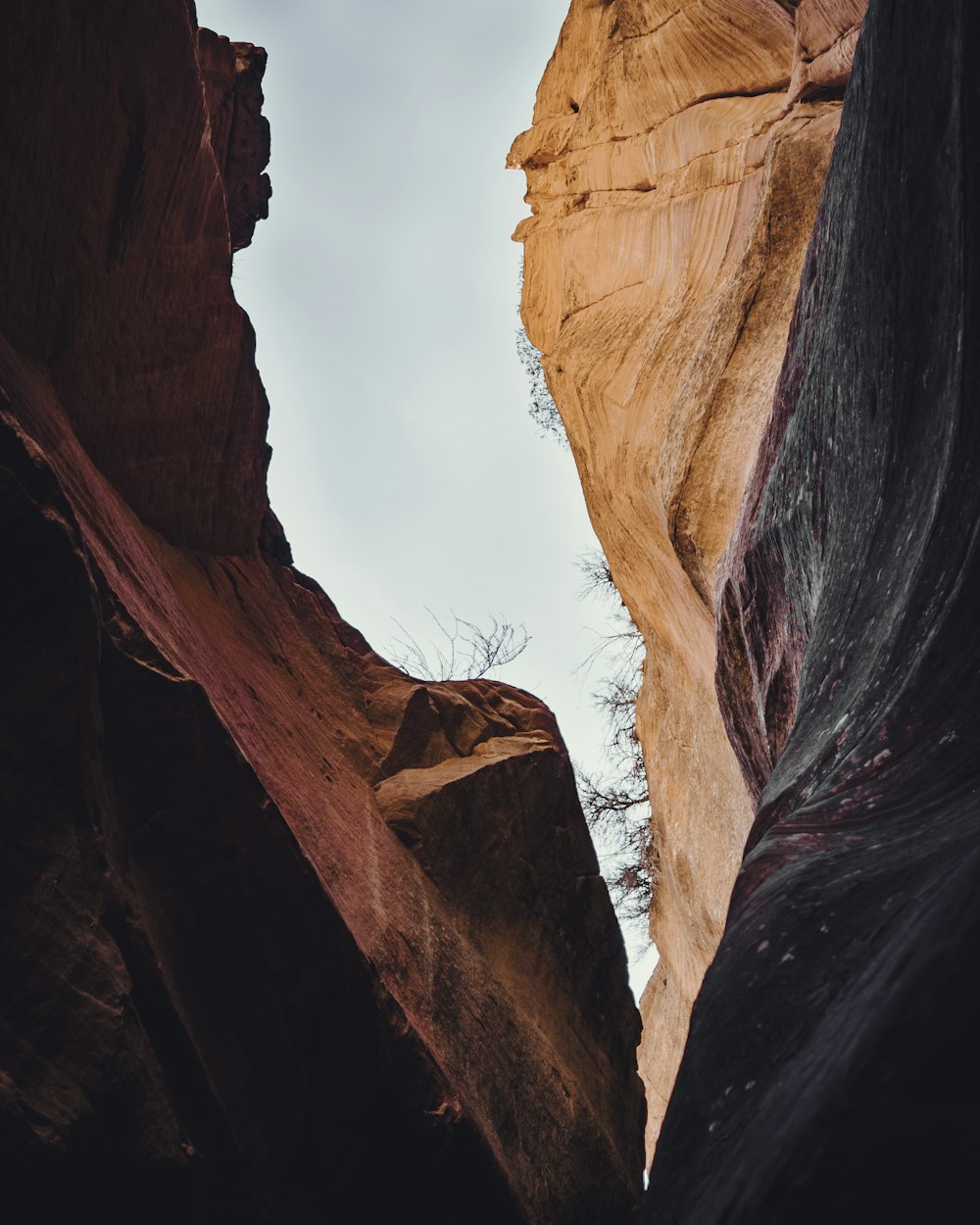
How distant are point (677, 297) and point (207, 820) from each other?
27.8ft

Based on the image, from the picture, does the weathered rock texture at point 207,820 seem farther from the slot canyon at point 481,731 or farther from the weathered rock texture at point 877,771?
the weathered rock texture at point 877,771

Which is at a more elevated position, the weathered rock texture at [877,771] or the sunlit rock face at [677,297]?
the sunlit rock face at [677,297]

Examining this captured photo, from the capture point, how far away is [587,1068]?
7.20 metres

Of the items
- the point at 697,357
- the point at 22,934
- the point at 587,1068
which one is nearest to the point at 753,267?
the point at 697,357

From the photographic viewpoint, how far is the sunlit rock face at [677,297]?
8.69 meters

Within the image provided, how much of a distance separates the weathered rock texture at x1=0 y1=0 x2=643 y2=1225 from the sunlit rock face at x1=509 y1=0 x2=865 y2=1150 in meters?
2.92

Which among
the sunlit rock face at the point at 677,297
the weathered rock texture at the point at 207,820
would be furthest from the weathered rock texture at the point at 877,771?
the sunlit rock face at the point at 677,297

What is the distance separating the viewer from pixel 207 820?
14.8 feet

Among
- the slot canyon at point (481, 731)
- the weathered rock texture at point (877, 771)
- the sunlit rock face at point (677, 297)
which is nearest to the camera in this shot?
the weathered rock texture at point (877, 771)

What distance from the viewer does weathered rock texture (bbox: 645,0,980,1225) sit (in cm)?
206

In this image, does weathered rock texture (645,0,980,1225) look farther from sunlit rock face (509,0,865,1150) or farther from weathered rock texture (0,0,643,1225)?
sunlit rock face (509,0,865,1150)

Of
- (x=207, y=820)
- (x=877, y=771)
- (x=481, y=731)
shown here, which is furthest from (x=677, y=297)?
(x=207, y=820)

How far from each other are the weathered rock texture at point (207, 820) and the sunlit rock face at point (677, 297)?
9.57 feet

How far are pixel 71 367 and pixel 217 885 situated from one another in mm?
4084
